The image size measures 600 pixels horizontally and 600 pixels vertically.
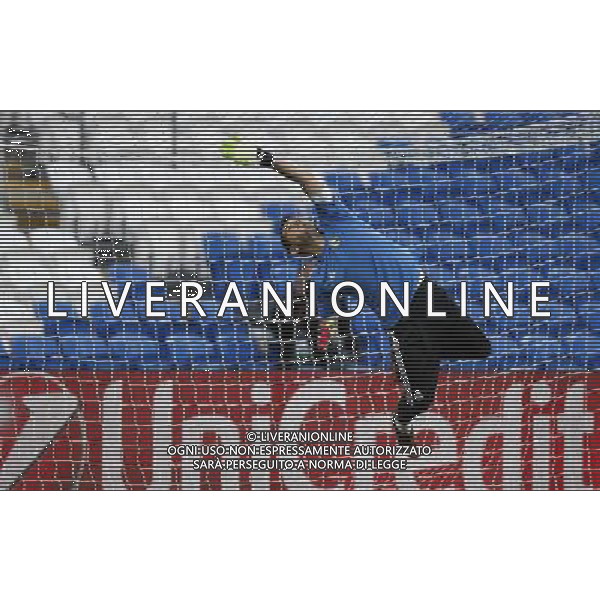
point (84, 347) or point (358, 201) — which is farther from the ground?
point (358, 201)

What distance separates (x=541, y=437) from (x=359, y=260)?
70.9 inches

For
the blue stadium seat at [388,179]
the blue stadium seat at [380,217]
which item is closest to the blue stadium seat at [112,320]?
the blue stadium seat at [380,217]

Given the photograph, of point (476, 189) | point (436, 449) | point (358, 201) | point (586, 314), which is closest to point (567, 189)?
point (476, 189)

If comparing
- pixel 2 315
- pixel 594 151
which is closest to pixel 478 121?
pixel 594 151

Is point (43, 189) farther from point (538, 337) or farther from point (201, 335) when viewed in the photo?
point (538, 337)

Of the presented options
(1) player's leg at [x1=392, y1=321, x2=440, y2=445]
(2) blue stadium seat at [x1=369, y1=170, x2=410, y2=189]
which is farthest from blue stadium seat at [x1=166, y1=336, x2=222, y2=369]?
(2) blue stadium seat at [x1=369, y1=170, x2=410, y2=189]

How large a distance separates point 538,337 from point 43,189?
11.9 ft

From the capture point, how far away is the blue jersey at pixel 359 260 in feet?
45.3

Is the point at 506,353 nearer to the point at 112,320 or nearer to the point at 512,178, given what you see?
the point at 512,178

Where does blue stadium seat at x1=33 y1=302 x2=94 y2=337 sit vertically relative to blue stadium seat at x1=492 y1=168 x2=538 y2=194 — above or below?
below

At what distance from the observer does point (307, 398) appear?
45.5 ft

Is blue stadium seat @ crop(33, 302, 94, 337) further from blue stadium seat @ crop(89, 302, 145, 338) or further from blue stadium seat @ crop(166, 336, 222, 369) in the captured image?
blue stadium seat @ crop(166, 336, 222, 369)

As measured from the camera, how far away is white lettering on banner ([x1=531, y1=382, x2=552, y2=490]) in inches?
547

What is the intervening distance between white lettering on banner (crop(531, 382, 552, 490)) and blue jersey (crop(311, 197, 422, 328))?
3.77 feet
